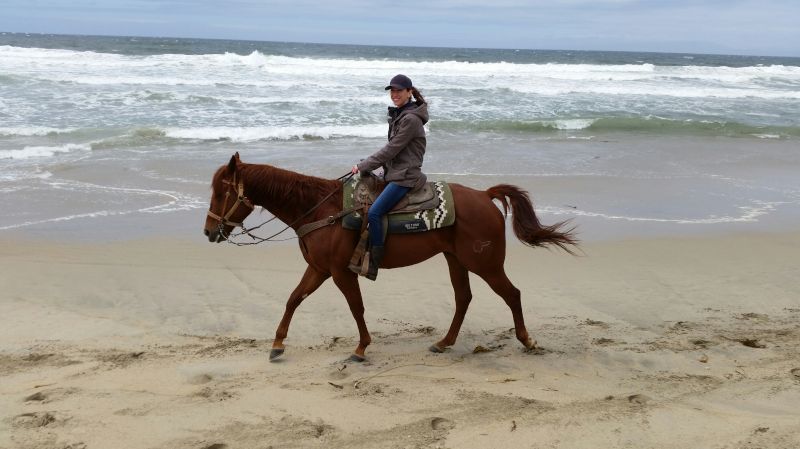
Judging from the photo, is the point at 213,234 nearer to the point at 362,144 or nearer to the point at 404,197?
the point at 404,197

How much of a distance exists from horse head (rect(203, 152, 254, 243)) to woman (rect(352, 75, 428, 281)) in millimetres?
859

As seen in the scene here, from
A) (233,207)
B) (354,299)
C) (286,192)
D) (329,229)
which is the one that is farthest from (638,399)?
(233,207)

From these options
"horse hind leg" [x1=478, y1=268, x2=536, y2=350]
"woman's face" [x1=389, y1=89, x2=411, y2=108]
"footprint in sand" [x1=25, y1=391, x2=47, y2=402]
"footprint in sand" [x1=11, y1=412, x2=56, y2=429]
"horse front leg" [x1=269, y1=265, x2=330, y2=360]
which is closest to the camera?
"footprint in sand" [x1=11, y1=412, x2=56, y2=429]

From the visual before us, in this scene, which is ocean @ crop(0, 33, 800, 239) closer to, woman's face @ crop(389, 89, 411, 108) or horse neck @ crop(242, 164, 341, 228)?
horse neck @ crop(242, 164, 341, 228)

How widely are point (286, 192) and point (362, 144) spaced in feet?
38.9

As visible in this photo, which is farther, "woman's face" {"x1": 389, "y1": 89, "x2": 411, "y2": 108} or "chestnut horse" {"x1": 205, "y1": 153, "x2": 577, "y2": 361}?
"chestnut horse" {"x1": 205, "y1": 153, "x2": 577, "y2": 361}

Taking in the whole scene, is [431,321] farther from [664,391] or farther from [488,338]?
[664,391]

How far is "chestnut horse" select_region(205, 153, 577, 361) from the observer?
5297 millimetres

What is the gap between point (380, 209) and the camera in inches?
209

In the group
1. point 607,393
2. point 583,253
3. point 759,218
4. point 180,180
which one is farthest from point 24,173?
point 759,218

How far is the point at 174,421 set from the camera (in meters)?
4.38

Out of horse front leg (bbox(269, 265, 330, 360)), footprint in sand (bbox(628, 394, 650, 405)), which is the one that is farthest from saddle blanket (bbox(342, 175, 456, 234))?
footprint in sand (bbox(628, 394, 650, 405))

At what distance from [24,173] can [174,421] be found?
9586 millimetres

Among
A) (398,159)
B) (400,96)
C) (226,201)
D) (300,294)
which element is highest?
(400,96)
